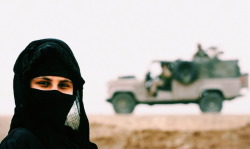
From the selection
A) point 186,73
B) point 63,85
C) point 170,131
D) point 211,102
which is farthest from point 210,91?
point 63,85

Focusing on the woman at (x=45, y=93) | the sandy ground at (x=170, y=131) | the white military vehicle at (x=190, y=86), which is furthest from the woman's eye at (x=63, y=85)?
the white military vehicle at (x=190, y=86)

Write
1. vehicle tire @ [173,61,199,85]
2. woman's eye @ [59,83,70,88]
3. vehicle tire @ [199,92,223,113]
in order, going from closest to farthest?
1. woman's eye @ [59,83,70,88]
2. vehicle tire @ [199,92,223,113]
3. vehicle tire @ [173,61,199,85]

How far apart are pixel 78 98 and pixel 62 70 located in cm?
27

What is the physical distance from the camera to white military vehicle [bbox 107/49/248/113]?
1274 cm

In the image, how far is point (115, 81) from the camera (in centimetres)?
1288

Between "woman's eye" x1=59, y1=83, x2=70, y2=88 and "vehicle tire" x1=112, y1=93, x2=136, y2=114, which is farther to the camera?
"vehicle tire" x1=112, y1=93, x2=136, y2=114

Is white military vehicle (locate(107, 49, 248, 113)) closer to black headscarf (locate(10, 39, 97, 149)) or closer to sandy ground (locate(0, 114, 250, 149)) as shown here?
sandy ground (locate(0, 114, 250, 149))

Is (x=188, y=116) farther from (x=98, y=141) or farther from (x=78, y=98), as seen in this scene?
(x=78, y=98)

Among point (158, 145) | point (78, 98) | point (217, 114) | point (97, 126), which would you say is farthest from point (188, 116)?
point (78, 98)

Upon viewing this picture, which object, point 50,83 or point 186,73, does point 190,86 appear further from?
point 50,83

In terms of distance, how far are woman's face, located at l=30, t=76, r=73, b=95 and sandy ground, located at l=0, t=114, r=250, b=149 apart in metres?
8.36

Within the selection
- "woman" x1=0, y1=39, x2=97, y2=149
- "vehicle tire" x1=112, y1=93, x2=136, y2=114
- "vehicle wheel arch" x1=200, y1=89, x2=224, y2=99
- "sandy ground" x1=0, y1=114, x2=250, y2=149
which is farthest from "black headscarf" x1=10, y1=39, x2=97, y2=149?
"vehicle wheel arch" x1=200, y1=89, x2=224, y2=99

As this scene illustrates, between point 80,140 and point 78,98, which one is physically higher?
point 78,98

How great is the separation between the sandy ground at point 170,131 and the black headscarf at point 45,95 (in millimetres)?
8352
